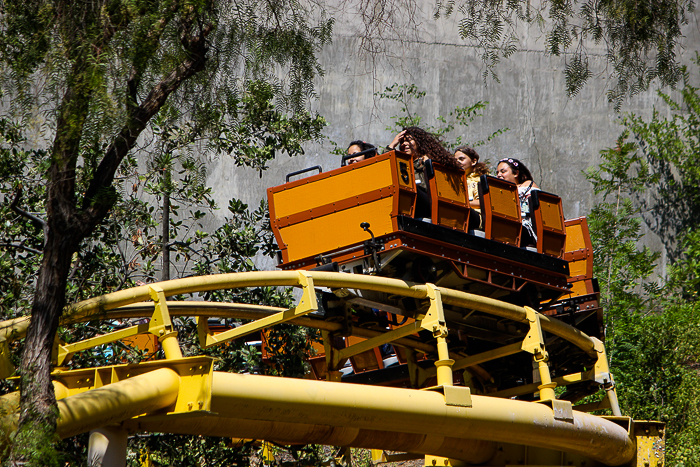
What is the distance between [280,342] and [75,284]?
232 cm

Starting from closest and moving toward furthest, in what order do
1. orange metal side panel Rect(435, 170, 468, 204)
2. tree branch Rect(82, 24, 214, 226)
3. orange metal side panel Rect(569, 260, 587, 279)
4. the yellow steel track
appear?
tree branch Rect(82, 24, 214, 226) → the yellow steel track → orange metal side panel Rect(435, 170, 468, 204) → orange metal side panel Rect(569, 260, 587, 279)

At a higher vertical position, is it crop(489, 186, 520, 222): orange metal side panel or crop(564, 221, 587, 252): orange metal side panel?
crop(564, 221, 587, 252): orange metal side panel

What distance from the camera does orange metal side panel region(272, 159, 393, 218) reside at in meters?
7.33

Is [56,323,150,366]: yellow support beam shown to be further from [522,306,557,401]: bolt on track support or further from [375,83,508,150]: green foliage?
[375,83,508,150]: green foliage

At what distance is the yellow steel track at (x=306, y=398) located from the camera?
5.28 metres

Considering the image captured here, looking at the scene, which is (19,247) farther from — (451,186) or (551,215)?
(551,215)

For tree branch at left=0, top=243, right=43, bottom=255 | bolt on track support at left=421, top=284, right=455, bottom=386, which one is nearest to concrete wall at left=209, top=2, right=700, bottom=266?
tree branch at left=0, top=243, right=43, bottom=255

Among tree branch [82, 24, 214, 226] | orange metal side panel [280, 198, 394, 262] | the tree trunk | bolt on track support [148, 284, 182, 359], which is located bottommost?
the tree trunk

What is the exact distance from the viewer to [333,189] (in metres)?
7.62

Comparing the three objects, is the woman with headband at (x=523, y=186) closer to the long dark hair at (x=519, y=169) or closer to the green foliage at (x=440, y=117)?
A: the long dark hair at (x=519, y=169)

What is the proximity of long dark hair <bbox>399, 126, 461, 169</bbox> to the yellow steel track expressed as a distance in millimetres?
1332

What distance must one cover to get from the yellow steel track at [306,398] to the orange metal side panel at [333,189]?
96 cm

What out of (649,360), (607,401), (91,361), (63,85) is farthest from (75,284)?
(649,360)

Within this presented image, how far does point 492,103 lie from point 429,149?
13.2 meters
